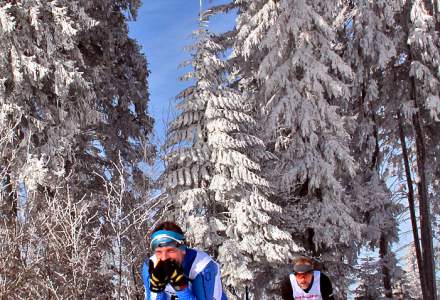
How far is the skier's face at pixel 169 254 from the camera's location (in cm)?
279

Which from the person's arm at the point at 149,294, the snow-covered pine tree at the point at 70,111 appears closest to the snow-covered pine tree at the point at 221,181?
the snow-covered pine tree at the point at 70,111

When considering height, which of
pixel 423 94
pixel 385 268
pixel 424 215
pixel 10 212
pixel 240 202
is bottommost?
pixel 385 268

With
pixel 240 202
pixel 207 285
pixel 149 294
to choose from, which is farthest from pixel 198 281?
pixel 240 202

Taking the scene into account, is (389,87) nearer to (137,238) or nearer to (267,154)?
(267,154)

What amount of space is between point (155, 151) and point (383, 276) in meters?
8.91

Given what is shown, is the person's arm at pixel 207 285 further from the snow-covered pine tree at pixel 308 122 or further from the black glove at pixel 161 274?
the snow-covered pine tree at pixel 308 122

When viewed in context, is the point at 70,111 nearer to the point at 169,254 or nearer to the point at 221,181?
the point at 221,181

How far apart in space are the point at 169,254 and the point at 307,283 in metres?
2.66

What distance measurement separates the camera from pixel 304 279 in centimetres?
511

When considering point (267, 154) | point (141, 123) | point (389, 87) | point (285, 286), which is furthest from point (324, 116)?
point (285, 286)

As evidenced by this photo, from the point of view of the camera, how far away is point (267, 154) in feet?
51.3

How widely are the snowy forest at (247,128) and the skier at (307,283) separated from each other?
17.4ft

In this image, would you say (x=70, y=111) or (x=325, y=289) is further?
(x=70, y=111)

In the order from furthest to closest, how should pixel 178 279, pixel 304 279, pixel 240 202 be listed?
pixel 240 202 → pixel 304 279 → pixel 178 279
